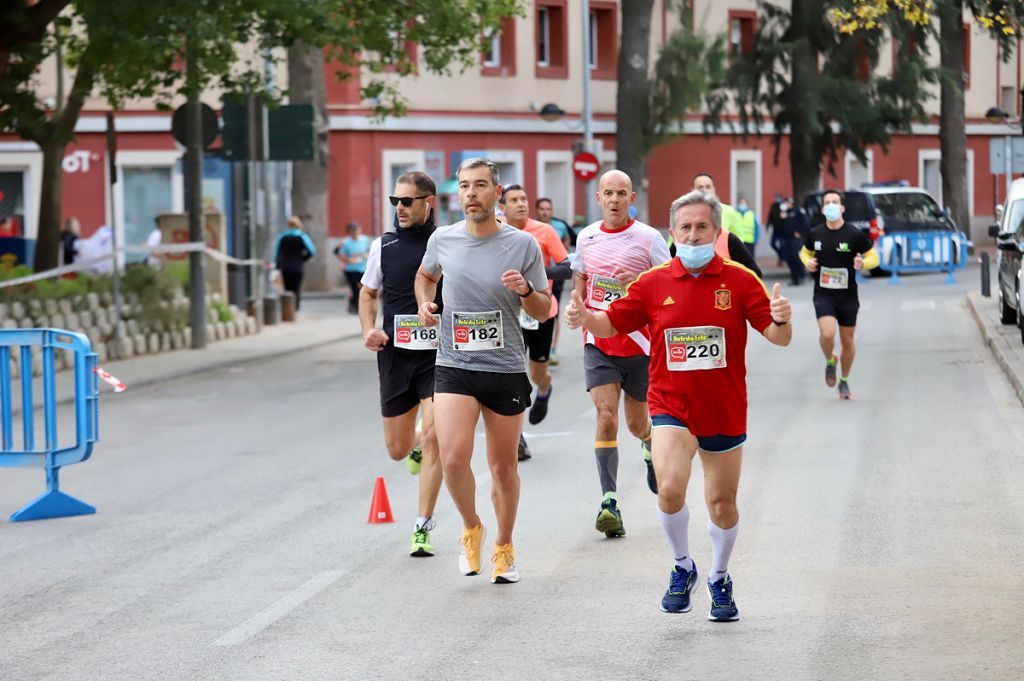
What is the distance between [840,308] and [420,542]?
8450 millimetres

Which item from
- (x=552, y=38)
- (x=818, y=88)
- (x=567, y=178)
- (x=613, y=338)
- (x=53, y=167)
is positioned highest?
(x=552, y=38)

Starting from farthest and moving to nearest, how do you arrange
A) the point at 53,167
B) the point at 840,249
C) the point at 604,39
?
the point at 604,39, the point at 53,167, the point at 840,249

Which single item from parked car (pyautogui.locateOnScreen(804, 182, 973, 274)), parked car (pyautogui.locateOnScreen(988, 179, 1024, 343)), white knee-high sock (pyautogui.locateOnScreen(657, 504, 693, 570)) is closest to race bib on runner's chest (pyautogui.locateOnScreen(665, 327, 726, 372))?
white knee-high sock (pyautogui.locateOnScreen(657, 504, 693, 570))

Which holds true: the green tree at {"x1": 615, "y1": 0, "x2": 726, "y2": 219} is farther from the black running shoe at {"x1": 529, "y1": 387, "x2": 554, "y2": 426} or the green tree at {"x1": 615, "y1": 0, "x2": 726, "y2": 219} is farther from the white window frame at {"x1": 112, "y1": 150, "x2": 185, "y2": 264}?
the black running shoe at {"x1": 529, "y1": 387, "x2": 554, "y2": 426}

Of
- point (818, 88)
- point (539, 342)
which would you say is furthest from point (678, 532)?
point (818, 88)

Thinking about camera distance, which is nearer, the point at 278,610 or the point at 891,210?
the point at 278,610

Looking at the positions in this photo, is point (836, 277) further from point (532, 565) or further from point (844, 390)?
point (532, 565)

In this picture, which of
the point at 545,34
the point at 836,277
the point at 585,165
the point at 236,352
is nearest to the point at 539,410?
the point at 836,277

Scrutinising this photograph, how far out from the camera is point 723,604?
7645 millimetres

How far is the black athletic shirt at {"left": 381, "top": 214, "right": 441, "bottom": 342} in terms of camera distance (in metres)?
9.60

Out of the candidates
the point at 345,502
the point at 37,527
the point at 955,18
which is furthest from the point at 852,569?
the point at 955,18

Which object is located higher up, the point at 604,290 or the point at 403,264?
the point at 403,264

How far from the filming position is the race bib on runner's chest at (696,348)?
24.9ft

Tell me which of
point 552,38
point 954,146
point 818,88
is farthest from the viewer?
point 954,146
